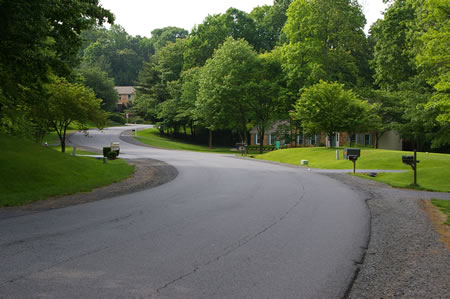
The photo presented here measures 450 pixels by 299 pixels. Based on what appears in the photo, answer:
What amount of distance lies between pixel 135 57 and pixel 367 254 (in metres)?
130

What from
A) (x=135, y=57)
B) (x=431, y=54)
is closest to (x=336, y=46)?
(x=431, y=54)

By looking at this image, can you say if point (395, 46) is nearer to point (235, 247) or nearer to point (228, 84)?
point (228, 84)

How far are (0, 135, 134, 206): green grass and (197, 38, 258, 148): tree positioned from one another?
85.5 feet

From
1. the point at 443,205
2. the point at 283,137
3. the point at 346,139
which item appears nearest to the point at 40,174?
the point at 443,205

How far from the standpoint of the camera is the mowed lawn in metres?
19.7

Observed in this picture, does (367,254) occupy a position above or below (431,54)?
below

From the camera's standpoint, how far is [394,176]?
2188 cm

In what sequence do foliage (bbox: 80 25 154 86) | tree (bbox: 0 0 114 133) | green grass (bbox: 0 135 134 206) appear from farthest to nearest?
foliage (bbox: 80 25 154 86) → green grass (bbox: 0 135 134 206) → tree (bbox: 0 0 114 133)

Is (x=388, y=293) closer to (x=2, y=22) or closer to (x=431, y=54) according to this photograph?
(x=2, y=22)

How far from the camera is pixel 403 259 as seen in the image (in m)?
6.34

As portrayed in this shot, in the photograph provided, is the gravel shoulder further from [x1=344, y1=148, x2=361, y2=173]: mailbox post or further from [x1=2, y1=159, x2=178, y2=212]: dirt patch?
[x1=344, y1=148, x2=361, y2=173]: mailbox post

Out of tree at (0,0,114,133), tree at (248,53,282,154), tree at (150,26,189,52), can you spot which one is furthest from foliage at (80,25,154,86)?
tree at (0,0,114,133)

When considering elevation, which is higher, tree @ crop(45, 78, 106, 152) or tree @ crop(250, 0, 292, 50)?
tree @ crop(250, 0, 292, 50)

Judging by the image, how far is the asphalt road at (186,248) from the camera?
4.86 metres
